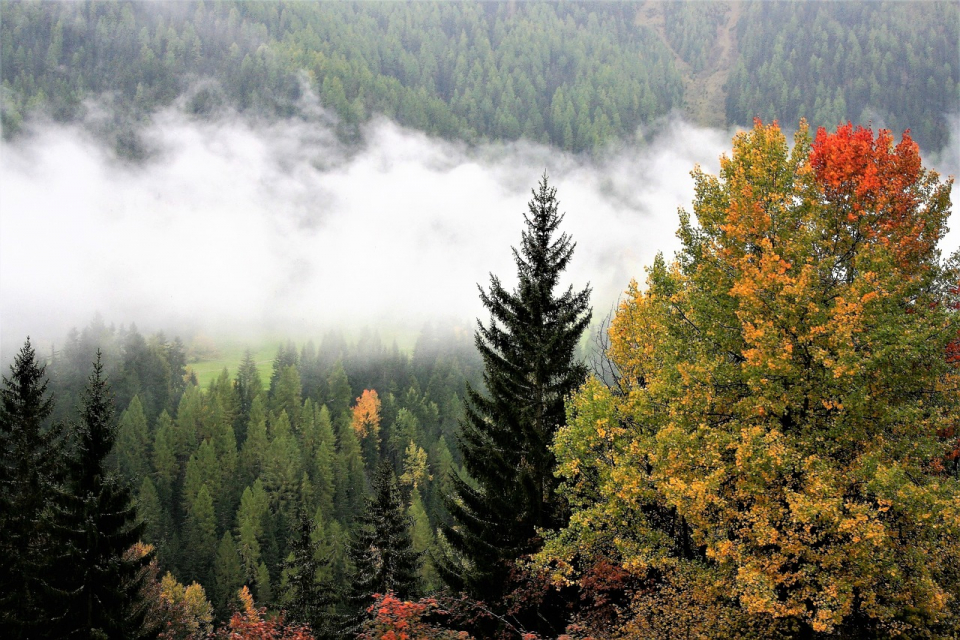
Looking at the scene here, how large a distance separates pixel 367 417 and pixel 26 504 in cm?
11010

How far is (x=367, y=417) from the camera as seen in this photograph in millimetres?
130625

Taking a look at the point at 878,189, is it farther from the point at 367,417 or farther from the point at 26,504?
the point at 367,417

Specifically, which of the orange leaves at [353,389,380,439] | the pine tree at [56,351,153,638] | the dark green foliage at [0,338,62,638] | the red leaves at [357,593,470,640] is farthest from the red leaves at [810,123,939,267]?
the orange leaves at [353,389,380,439]

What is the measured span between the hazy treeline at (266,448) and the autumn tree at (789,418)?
119 feet

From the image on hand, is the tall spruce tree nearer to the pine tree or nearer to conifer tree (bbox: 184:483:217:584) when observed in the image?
the pine tree

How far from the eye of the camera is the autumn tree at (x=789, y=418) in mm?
11203

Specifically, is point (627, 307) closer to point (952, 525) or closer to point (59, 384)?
point (952, 525)

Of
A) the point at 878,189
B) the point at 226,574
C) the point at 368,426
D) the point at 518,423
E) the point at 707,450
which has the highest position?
the point at 368,426

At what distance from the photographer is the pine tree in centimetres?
1942

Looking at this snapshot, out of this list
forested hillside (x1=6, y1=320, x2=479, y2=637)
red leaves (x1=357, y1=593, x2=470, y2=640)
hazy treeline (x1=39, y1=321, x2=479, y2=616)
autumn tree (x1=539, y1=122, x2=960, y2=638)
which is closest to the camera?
red leaves (x1=357, y1=593, x2=470, y2=640)

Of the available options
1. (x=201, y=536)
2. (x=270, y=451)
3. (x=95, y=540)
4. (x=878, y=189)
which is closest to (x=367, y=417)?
(x=270, y=451)

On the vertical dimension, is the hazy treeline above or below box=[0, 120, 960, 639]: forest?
above

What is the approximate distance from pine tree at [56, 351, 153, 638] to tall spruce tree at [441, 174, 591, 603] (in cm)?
1160

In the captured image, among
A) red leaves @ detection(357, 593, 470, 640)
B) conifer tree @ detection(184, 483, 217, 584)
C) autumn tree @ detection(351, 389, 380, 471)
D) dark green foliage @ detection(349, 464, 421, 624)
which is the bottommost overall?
red leaves @ detection(357, 593, 470, 640)
